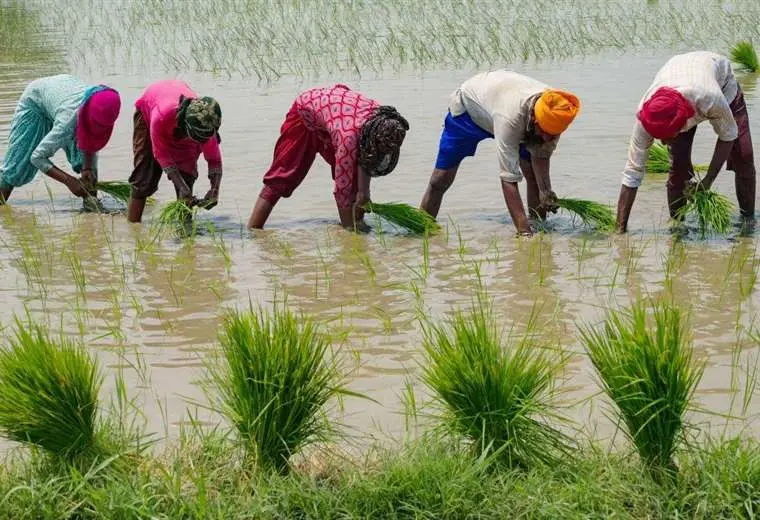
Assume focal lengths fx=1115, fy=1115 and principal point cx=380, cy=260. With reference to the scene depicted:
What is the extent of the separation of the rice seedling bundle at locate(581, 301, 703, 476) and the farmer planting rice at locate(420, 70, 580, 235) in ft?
7.94

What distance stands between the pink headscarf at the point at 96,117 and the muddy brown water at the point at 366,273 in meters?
0.48

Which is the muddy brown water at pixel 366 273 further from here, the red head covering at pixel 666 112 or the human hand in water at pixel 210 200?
the red head covering at pixel 666 112

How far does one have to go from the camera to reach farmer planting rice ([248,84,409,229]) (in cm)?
546

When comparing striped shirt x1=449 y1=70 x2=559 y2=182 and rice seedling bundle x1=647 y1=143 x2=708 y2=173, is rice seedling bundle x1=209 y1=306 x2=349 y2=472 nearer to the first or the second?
striped shirt x1=449 y1=70 x2=559 y2=182

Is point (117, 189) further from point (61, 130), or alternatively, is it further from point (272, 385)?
point (272, 385)

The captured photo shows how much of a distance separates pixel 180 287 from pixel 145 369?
3.82 feet

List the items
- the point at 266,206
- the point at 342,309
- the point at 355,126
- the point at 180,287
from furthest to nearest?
the point at 266,206 → the point at 355,126 → the point at 180,287 → the point at 342,309

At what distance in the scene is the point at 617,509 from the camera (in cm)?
280

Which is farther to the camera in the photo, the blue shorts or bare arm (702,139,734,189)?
the blue shorts

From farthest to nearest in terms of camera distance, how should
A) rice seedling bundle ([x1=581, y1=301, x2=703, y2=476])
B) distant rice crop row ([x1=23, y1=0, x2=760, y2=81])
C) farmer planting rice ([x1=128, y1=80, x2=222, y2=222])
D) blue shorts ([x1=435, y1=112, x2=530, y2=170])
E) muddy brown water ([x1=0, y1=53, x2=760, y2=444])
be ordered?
1. distant rice crop row ([x1=23, y1=0, x2=760, y2=81])
2. blue shorts ([x1=435, y1=112, x2=530, y2=170])
3. farmer planting rice ([x1=128, y1=80, x2=222, y2=222])
4. muddy brown water ([x1=0, y1=53, x2=760, y2=444])
5. rice seedling bundle ([x1=581, y1=301, x2=703, y2=476])

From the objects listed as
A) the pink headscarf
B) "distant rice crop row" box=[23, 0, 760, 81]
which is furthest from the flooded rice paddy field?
"distant rice crop row" box=[23, 0, 760, 81]

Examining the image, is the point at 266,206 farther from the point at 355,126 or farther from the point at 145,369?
the point at 145,369

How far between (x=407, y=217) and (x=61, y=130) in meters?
2.01

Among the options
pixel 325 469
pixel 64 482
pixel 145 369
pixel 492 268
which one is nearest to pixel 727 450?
pixel 325 469
